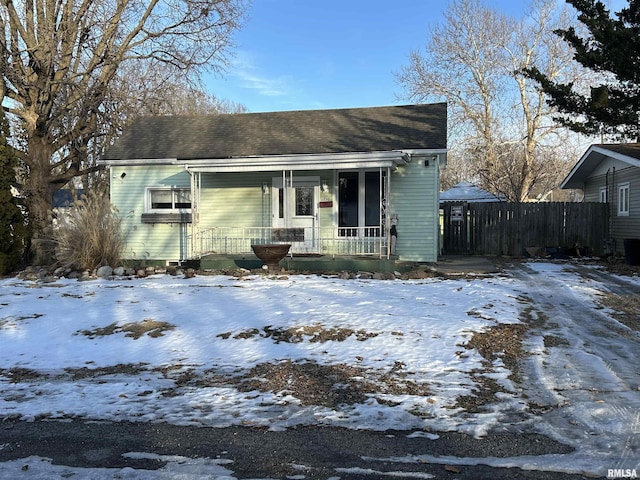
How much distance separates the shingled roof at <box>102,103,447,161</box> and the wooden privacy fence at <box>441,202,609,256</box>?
15.6ft

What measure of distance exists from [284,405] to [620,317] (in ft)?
19.6

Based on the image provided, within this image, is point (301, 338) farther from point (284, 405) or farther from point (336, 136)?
point (336, 136)

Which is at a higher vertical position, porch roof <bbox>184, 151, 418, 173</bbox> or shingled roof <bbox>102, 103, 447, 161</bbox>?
shingled roof <bbox>102, 103, 447, 161</bbox>

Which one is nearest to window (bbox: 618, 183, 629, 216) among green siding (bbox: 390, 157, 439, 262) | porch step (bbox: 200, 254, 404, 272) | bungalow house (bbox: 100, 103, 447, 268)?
bungalow house (bbox: 100, 103, 447, 268)

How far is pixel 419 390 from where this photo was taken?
4.75 metres

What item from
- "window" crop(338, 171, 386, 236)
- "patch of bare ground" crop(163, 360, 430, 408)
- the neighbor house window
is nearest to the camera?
"patch of bare ground" crop(163, 360, 430, 408)

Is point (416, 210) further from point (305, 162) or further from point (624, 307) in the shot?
point (624, 307)

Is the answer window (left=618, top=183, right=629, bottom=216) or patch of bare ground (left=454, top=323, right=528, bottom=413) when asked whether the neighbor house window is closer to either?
patch of bare ground (left=454, top=323, right=528, bottom=413)

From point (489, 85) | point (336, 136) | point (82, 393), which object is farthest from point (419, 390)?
point (489, 85)

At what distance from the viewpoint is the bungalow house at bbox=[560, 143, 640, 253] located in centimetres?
1561

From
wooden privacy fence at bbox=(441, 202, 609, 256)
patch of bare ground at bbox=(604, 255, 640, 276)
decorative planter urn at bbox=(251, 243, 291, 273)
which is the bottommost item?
patch of bare ground at bbox=(604, 255, 640, 276)

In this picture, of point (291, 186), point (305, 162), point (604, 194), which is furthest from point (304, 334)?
point (604, 194)

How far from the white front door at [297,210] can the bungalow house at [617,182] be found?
A: 376 inches

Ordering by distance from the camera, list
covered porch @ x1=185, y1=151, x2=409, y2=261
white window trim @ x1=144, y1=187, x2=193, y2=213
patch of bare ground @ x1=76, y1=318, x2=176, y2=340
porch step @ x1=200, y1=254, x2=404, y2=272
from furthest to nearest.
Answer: white window trim @ x1=144, y1=187, x2=193, y2=213
covered porch @ x1=185, y1=151, x2=409, y2=261
porch step @ x1=200, y1=254, x2=404, y2=272
patch of bare ground @ x1=76, y1=318, x2=176, y2=340
